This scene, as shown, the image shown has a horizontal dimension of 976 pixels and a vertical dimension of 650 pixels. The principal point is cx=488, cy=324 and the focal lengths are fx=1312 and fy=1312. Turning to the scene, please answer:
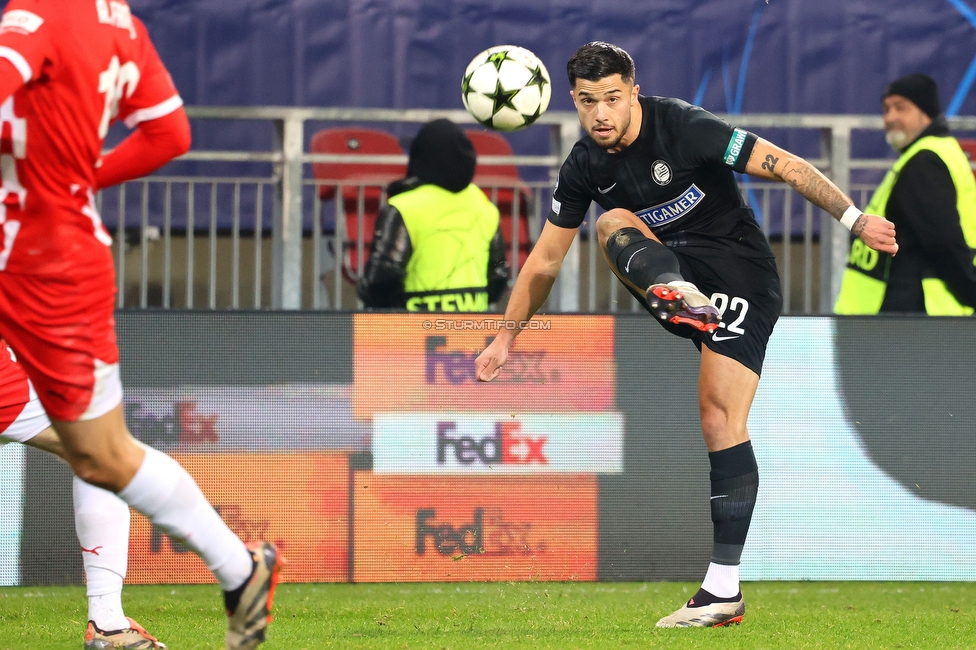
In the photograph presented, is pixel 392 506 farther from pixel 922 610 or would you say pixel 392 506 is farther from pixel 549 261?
pixel 922 610

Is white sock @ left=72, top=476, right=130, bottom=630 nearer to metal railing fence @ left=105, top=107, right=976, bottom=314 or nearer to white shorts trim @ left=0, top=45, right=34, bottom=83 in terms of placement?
white shorts trim @ left=0, top=45, right=34, bottom=83

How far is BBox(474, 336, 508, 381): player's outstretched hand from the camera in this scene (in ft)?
17.5

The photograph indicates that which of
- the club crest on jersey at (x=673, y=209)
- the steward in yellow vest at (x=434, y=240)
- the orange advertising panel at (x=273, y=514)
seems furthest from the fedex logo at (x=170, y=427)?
the club crest on jersey at (x=673, y=209)

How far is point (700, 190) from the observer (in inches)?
202

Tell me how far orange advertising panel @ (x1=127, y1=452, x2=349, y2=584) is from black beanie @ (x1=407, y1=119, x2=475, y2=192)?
1819 millimetres

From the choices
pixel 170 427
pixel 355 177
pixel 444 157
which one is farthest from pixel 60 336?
pixel 355 177

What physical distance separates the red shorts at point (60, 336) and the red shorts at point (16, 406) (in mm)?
1054

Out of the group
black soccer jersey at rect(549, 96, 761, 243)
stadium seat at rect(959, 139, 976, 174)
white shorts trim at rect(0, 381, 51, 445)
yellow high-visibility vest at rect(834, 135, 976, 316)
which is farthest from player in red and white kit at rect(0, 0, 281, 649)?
stadium seat at rect(959, 139, 976, 174)

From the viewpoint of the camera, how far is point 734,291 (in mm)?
5156

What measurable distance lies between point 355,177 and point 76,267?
18.8 feet

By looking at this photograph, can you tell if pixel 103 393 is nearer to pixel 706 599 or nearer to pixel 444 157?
pixel 706 599

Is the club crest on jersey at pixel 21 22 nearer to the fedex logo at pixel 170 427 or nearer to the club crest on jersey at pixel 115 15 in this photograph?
the club crest on jersey at pixel 115 15

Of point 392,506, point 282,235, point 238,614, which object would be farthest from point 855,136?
point 238,614

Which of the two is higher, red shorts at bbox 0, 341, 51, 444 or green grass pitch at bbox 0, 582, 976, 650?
red shorts at bbox 0, 341, 51, 444
